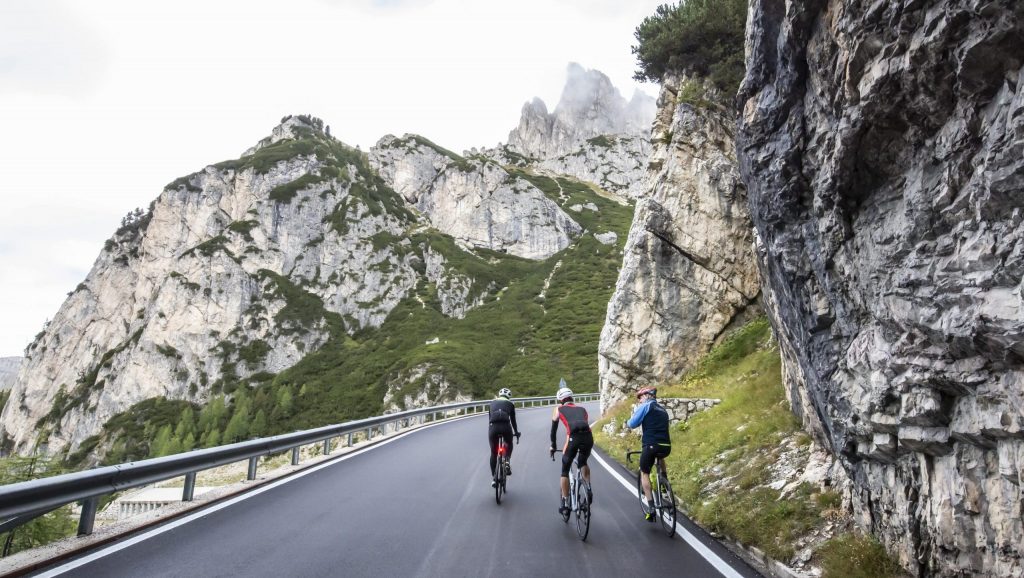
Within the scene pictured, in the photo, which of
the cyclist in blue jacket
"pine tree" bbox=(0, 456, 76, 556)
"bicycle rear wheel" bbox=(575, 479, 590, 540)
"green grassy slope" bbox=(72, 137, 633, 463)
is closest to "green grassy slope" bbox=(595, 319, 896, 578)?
the cyclist in blue jacket

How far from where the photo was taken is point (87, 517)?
19.7 ft

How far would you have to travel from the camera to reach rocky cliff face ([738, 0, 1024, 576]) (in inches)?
136

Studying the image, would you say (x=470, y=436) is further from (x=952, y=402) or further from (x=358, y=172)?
(x=358, y=172)

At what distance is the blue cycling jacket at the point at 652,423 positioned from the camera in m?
7.09

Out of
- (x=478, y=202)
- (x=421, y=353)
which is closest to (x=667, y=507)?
(x=421, y=353)

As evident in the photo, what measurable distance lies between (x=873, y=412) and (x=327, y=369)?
96.1 m

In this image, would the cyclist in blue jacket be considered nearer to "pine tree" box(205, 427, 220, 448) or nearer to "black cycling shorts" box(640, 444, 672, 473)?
"black cycling shorts" box(640, 444, 672, 473)

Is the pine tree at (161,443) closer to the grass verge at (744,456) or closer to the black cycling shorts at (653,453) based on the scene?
the grass verge at (744,456)

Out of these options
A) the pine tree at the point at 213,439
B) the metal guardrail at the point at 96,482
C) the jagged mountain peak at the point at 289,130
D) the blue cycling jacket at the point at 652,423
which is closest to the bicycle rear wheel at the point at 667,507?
the blue cycling jacket at the point at 652,423

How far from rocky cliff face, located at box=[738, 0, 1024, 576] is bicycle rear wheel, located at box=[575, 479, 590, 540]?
9.94ft

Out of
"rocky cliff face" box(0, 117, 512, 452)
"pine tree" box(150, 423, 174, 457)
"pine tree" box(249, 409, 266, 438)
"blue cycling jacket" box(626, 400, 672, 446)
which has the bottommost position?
"pine tree" box(150, 423, 174, 457)

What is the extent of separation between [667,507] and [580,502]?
3.77 ft

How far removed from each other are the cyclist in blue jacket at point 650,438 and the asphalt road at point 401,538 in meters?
0.57

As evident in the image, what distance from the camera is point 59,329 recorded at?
406 ft
